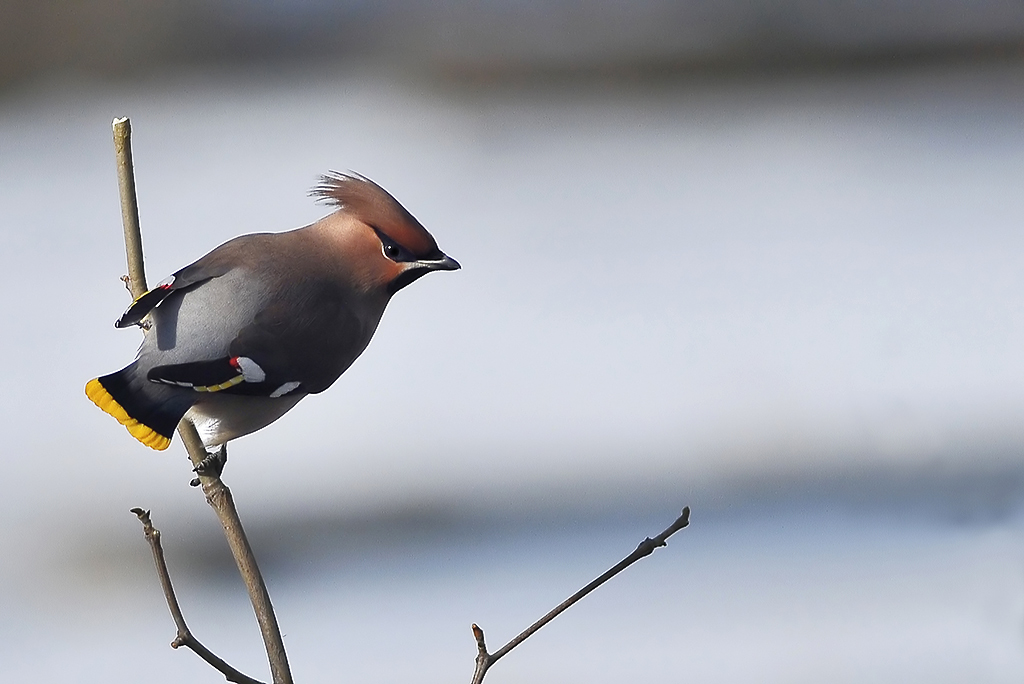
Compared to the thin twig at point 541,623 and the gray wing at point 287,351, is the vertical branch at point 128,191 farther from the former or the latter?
the thin twig at point 541,623

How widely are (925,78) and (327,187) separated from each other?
247 centimetres

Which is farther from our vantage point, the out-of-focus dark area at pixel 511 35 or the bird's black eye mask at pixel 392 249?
the out-of-focus dark area at pixel 511 35

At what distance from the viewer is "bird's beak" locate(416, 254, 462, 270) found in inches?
31.7

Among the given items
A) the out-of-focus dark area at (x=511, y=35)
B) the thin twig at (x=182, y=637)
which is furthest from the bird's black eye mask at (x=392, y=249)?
the out-of-focus dark area at (x=511, y=35)

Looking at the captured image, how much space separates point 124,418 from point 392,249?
232 millimetres

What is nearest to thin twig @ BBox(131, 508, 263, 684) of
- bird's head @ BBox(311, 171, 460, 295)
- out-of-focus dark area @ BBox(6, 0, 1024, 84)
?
bird's head @ BBox(311, 171, 460, 295)

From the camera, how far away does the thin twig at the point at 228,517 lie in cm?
72

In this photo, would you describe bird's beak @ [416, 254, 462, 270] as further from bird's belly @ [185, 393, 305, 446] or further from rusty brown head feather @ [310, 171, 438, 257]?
bird's belly @ [185, 393, 305, 446]

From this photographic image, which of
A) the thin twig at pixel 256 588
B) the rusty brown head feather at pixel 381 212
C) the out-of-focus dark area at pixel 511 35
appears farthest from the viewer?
the out-of-focus dark area at pixel 511 35

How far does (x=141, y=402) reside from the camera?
0.77m

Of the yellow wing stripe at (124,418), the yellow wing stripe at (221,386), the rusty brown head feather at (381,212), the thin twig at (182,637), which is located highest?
the rusty brown head feather at (381,212)

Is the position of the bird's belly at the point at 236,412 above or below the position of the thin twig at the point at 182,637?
above

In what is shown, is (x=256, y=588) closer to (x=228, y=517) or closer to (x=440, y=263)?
(x=228, y=517)

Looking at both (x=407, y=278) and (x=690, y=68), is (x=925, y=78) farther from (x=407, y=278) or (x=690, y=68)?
(x=407, y=278)
